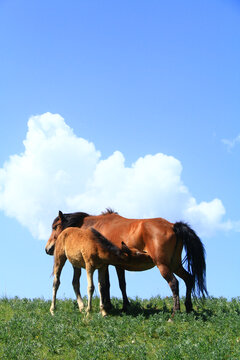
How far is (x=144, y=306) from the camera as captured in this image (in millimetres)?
14516

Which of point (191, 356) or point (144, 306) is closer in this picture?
point (191, 356)

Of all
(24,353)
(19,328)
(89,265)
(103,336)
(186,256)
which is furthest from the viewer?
(186,256)

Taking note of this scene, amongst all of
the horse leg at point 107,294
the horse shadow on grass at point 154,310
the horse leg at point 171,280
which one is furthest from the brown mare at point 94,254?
the horse shadow on grass at point 154,310

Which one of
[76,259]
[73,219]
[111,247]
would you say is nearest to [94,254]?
[111,247]

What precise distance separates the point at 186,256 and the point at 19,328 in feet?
17.0

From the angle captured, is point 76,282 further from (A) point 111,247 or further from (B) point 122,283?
(A) point 111,247

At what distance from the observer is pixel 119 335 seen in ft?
35.6

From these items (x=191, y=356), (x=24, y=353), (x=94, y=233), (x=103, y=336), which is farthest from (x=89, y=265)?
(x=191, y=356)

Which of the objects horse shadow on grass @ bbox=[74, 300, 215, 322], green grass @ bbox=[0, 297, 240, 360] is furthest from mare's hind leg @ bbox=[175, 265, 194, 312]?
green grass @ bbox=[0, 297, 240, 360]

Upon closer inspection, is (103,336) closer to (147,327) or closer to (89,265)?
(147,327)

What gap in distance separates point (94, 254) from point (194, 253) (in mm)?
3046

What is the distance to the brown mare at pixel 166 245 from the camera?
12.8 meters

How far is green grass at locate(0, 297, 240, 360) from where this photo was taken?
9706mm

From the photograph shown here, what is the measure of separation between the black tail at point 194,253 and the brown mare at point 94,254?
135cm
